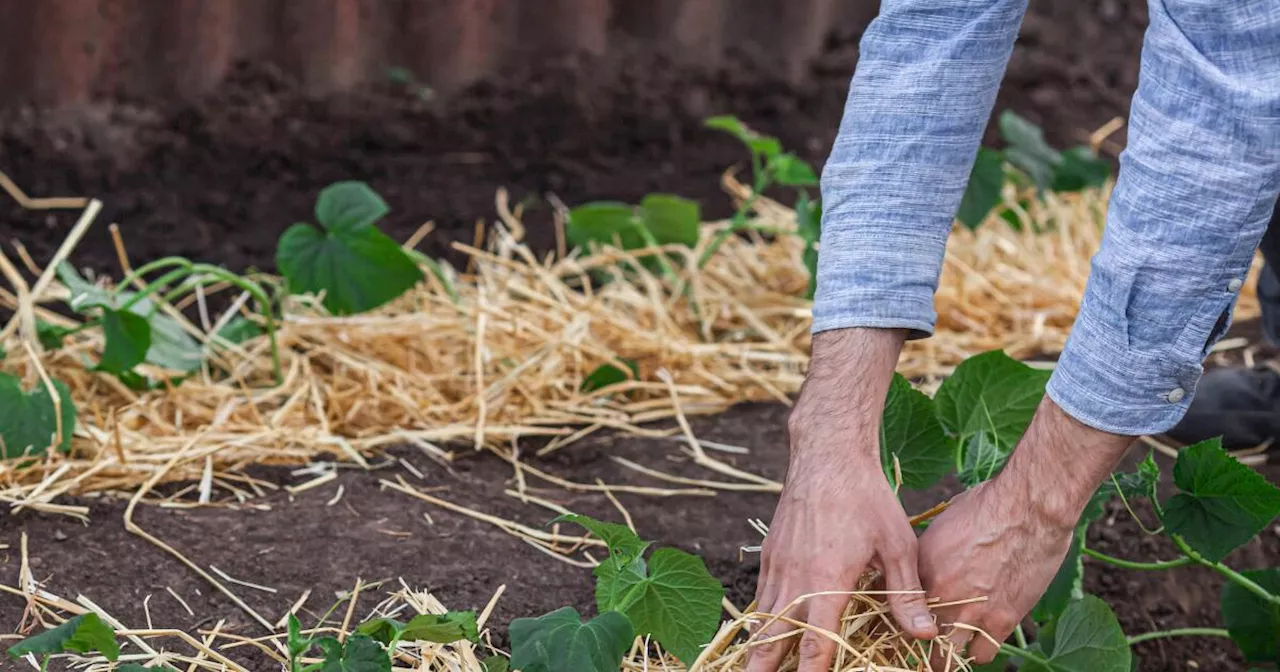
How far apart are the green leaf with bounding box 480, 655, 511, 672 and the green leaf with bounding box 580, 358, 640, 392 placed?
2.72 ft

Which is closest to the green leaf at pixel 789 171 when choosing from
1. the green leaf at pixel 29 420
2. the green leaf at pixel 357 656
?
the green leaf at pixel 29 420

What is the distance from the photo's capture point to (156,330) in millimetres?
1991

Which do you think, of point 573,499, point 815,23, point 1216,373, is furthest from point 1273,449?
point 815,23

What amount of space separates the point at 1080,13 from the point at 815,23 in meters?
0.93

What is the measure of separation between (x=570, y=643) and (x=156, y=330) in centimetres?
110

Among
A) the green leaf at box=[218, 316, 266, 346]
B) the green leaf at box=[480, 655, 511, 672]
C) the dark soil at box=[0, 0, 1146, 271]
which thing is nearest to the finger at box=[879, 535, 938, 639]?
the green leaf at box=[480, 655, 511, 672]

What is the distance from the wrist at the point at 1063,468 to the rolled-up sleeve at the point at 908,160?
0.17 m

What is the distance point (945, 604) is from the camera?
1.19 m

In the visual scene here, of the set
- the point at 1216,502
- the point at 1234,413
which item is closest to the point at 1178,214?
the point at 1216,502

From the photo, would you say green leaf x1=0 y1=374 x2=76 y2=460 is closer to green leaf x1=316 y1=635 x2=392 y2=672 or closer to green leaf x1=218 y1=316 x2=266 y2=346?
Answer: green leaf x1=218 y1=316 x2=266 y2=346

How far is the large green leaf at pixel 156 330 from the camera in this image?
6.09 feet

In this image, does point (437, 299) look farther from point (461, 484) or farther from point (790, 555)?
point (790, 555)

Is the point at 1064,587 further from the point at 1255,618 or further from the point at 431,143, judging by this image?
the point at 431,143

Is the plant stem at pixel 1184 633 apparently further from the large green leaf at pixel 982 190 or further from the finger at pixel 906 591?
the large green leaf at pixel 982 190
